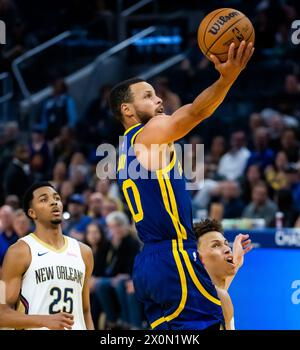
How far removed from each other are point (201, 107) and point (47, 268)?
1.92 metres

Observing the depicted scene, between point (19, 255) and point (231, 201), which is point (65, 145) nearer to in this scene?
point (231, 201)

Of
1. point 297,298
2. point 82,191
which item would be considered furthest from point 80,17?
point 297,298

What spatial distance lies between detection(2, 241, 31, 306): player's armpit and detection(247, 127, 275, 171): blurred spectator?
666 cm

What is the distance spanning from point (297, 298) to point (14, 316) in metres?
2.38

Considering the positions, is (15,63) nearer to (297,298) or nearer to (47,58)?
(47,58)

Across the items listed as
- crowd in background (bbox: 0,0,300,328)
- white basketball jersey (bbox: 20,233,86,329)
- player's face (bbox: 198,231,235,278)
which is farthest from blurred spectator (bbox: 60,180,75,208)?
player's face (bbox: 198,231,235,278)

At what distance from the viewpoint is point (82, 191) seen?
47.3 ft

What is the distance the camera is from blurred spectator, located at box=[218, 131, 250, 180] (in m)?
13.7

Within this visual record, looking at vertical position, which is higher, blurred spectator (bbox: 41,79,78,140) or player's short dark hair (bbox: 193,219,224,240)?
blurred spectator (bbox: 41,79,78,140)

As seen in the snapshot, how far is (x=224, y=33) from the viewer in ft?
19.7

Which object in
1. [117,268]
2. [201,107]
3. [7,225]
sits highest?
[201,107]

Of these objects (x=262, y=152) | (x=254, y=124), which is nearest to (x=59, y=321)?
(x=262, y=152)

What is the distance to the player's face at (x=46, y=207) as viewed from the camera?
7.21 m

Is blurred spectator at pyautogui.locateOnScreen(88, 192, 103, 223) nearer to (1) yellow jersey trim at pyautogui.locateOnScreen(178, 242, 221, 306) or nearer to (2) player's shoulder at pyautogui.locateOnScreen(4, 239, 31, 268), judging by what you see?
(2) player's shoulder at pyautogui.locateOnScreen(4, 239, 31, 268)
